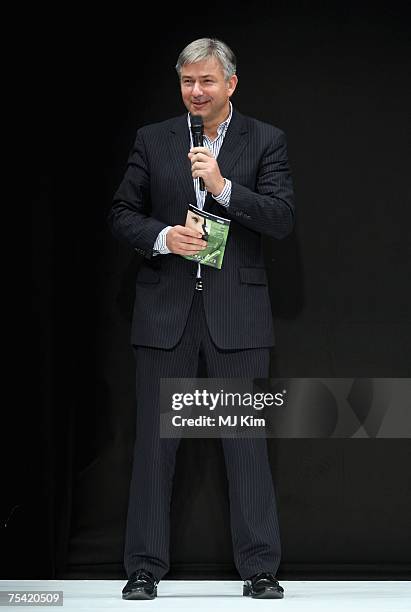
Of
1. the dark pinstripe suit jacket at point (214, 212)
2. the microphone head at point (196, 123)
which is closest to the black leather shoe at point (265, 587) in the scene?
the dark pinstripe suit jacket at point (214, 212)

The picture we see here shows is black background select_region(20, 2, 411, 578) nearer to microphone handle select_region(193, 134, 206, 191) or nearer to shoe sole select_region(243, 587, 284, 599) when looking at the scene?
shoe sole select_region(243, 587, 284, 599)

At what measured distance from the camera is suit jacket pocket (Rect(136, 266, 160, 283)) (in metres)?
3.36

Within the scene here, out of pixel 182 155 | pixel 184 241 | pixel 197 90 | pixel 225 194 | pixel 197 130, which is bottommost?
pixel 184 241

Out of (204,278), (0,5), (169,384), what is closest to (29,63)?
(0,5)

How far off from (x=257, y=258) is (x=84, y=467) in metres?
A: 1.00

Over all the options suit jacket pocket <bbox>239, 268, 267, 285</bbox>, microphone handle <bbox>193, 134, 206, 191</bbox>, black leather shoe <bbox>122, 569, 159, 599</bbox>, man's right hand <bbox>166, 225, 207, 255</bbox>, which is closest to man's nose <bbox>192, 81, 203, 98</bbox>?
microphone handle <bbox>193, 134, 206, 191</bbox>

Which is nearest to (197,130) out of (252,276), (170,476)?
(252,276)

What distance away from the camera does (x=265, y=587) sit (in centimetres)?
329

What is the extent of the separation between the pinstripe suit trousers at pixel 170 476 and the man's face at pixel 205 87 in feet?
1.94

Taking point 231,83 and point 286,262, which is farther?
point 286,262

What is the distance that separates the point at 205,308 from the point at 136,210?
39 centimetres

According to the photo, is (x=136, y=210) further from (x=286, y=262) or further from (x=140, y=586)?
(x=140, y=586)

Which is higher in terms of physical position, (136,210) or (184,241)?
(136,210)

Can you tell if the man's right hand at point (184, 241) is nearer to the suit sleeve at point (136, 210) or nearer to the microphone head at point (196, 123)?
the suit sleeve at point (136, 210)
